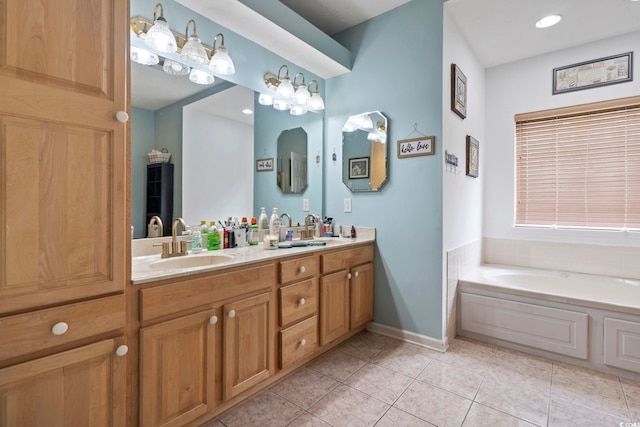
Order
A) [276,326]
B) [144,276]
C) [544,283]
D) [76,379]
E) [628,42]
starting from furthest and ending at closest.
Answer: [544,283]
[628,42]
[276,326]
[144,276]
[76,379]

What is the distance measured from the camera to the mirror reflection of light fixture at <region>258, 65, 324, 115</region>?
8.11 ft

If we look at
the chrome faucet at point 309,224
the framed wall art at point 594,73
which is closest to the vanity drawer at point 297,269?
the chrome faucet at point 309,224

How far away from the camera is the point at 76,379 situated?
1.09 m

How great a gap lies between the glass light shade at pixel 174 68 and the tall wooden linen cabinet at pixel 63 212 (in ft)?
2.25

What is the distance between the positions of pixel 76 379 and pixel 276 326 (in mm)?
984

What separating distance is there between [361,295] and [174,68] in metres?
2.16

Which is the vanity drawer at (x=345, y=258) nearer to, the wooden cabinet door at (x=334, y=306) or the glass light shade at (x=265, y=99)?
the wooden cabinet door at (x=334, y=306)

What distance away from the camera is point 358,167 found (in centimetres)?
281

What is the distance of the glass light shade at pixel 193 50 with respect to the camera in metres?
1.80

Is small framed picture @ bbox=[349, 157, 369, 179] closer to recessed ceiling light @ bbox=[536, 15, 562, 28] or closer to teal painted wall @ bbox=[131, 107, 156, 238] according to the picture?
teal painted wall @ bbox=[131, 107, 156, 238]

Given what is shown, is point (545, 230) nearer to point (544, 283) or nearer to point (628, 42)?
point (544, 283)

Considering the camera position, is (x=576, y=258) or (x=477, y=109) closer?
(x=576, y=258)

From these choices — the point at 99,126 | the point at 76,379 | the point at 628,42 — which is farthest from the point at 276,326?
the point at 628,42

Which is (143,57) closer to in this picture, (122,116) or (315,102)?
(122,116)
